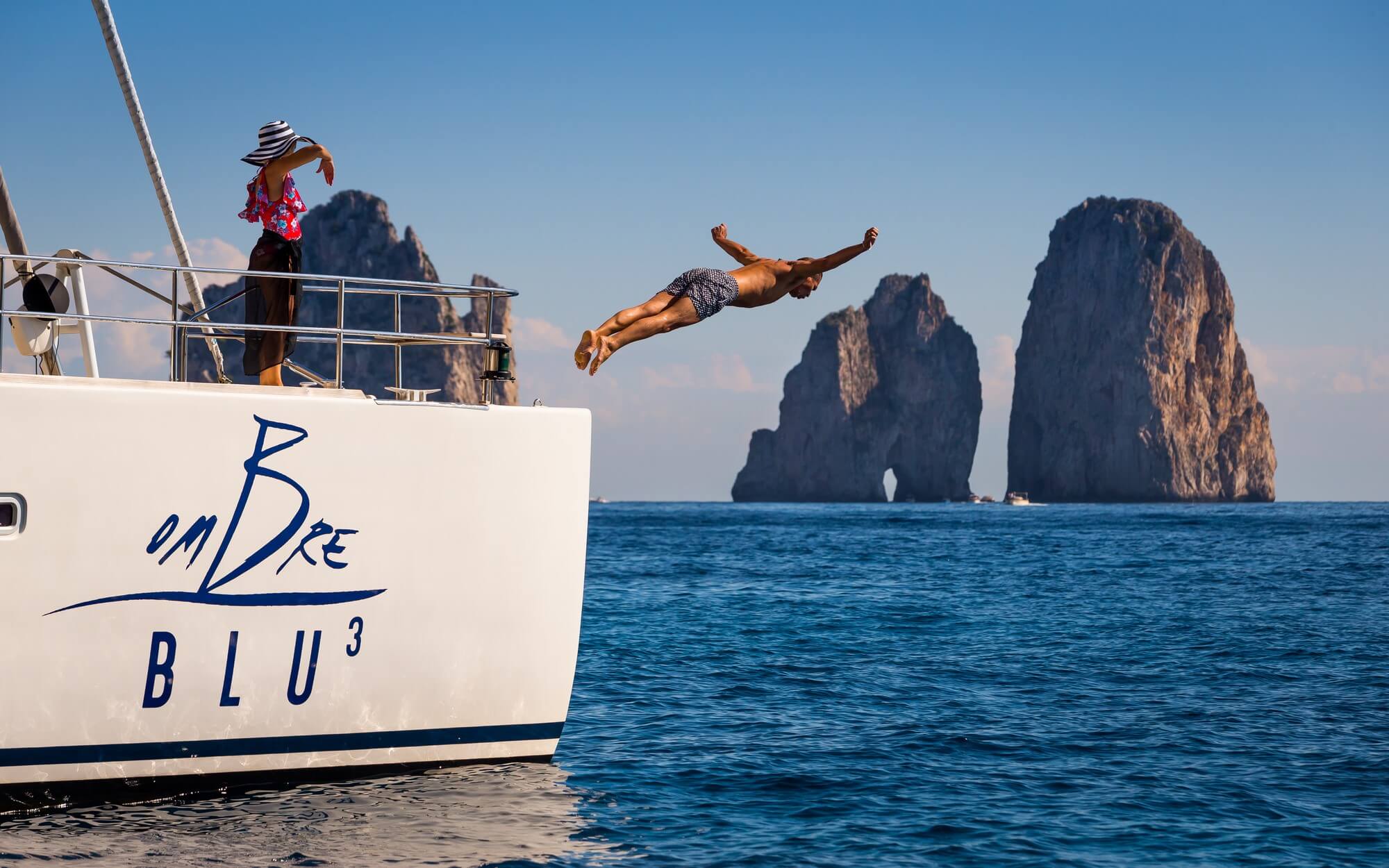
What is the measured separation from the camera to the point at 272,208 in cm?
798

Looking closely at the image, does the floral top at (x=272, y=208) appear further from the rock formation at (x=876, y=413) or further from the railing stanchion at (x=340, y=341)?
the rock formation at (x=876, y=413)

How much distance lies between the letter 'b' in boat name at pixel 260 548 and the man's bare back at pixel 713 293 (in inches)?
70.0

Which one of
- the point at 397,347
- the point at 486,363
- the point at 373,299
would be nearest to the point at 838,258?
the point at 486,363

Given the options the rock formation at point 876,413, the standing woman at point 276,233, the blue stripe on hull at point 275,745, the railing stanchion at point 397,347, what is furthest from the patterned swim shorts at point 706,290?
the rock formation at point 876,413

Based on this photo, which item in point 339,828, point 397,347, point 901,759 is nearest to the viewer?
point 339,828

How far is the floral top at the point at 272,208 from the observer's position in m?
7.98

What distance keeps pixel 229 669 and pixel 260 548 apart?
27.7 inches

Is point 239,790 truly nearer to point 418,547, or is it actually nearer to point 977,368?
point 418,547

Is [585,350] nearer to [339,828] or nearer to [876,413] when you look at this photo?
[339,828]

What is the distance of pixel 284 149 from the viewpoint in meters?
7.83

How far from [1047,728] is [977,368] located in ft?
569

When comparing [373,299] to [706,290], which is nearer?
[706,290]

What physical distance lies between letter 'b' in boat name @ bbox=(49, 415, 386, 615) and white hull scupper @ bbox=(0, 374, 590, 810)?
1cm

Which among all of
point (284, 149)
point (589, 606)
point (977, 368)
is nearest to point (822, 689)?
point (284, 149)
